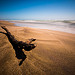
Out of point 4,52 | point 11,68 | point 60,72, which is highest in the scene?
point 4,52

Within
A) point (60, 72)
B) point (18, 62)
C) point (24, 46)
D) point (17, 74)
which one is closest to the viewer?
point (17, 74)

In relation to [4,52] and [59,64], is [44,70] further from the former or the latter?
[4,52]

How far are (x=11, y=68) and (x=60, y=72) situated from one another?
4.08 feet

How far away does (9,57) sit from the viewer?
138 centimetres

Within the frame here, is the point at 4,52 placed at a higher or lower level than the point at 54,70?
higher

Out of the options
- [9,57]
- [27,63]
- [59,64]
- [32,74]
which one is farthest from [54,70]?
[9,57]

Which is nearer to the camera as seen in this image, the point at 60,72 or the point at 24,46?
the point at 60,72

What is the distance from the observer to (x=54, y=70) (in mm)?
1191

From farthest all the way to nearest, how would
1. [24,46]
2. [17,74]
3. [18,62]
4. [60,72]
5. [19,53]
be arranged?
[19,53] < [24,46] < [18,62] < [60,72] < [17,74]

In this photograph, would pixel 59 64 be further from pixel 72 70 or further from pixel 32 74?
pixel 32 74

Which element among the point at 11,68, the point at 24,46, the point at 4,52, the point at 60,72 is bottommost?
the point at 60,72

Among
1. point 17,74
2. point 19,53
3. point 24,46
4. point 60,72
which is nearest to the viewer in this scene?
point 17,74

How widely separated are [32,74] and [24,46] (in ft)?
2.40

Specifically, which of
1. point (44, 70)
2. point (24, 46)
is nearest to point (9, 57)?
point (24, 46)
